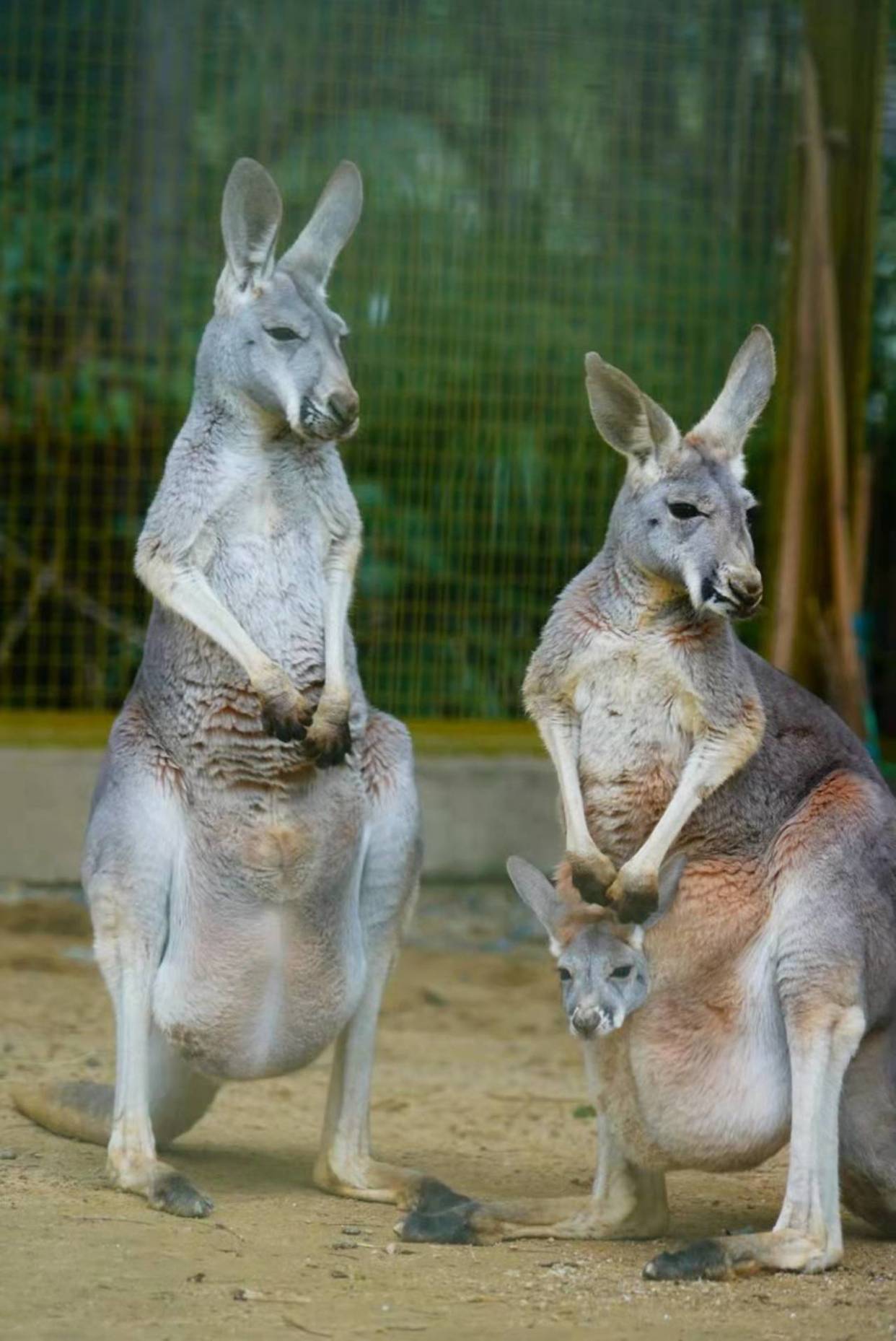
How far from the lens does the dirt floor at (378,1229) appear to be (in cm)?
334

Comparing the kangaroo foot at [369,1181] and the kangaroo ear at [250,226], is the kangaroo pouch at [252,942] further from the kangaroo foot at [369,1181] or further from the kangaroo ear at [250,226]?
the kangaroo ear at [250,226]

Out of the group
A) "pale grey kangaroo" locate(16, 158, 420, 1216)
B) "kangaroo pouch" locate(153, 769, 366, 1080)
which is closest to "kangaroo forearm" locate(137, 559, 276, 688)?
"pale grey kangaroo" locate(16, 158, 420, 1216)

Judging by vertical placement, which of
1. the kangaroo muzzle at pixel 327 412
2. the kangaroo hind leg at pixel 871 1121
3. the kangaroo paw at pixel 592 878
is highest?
the kangaroo muzzle at pixel 327 412

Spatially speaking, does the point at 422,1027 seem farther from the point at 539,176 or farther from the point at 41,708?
the point at 539,176

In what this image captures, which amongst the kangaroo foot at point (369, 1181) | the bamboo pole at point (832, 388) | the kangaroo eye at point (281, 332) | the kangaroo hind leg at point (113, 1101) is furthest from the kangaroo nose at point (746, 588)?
the bamboo pole at point (832, 388)

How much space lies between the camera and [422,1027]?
249 inches

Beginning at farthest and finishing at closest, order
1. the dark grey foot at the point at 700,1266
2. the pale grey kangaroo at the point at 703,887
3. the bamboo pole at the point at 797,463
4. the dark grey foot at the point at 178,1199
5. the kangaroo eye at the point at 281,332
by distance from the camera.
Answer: the bamboo pole at the point at 797,463 < the kangaroo eye at the point at 281,332 < the dark grey foot at the point at 178,1199 < the pale grey kangaroo at the point at 703,887 < the dark grey foot at the point at 700,1266

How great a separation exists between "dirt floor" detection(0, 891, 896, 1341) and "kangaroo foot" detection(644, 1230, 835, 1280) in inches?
1.3

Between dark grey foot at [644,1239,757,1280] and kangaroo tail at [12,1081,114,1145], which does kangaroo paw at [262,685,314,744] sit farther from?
dark grey foot at [644,1239,757,1280]

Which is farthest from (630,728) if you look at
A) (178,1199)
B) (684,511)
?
(178,1199)

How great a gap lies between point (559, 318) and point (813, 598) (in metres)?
1.45

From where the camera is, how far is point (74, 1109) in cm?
458

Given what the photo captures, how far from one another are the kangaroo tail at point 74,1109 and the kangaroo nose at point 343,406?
1.57 meters

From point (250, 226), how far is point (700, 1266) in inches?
90.3
